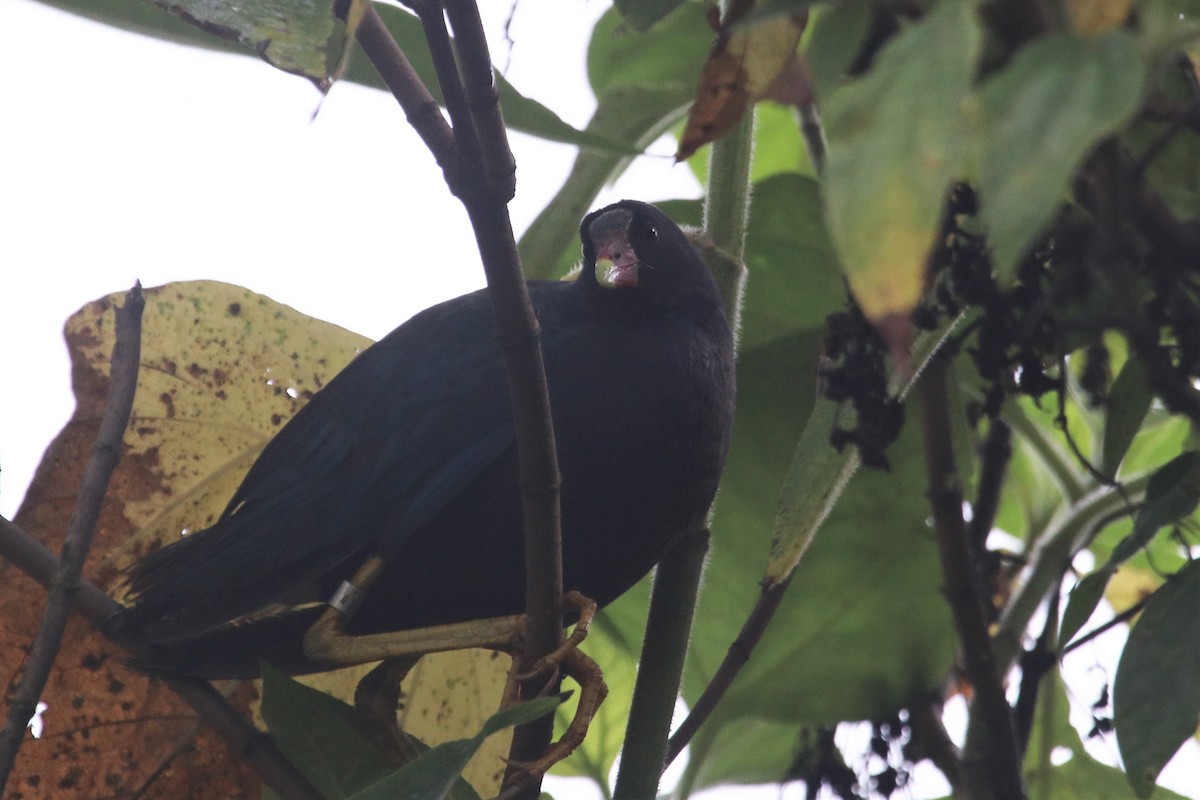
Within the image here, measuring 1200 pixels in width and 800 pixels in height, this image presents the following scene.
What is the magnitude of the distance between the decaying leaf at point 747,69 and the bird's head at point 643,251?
3.95 ft

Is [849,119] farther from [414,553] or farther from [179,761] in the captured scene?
[179,761]

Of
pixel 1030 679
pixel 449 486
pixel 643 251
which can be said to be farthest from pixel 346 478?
pixel 1030 679

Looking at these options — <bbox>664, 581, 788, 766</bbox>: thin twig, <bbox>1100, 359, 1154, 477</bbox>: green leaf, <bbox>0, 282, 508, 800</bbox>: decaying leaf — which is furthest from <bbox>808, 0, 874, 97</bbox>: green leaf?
<bbox>0, 282, 508, 800</bbox>: decaying leaf

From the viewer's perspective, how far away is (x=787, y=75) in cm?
117

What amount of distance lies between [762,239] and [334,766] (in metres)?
1.08

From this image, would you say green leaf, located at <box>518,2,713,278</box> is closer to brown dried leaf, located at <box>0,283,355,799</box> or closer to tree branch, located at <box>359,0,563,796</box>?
brown dried leaf, located at <box>0,283,355,799</box>

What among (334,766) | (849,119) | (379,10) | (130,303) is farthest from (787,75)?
(130,303)

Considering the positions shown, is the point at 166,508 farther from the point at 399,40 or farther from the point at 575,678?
the point at 399,40

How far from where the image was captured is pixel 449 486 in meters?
2.21

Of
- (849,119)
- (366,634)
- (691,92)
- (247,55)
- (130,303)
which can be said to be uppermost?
(691,92)

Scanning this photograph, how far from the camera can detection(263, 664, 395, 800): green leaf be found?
5.74 ft

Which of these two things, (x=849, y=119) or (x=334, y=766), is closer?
(x=849, y=119)

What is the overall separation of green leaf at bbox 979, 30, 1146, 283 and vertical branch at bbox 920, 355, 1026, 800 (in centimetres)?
123

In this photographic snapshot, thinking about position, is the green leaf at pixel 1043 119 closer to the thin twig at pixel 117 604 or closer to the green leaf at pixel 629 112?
the thin twig at pixel 117 604
